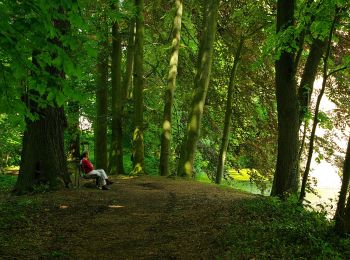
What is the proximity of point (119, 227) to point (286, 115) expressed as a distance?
5.00m

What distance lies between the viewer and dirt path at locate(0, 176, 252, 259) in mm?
5859

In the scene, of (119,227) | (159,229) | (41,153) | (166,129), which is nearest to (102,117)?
(166,129)

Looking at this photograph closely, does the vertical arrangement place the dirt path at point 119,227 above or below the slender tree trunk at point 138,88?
below

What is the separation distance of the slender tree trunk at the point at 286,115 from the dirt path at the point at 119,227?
169 centimetres

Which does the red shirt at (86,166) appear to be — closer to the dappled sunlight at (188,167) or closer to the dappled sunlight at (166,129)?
the dappled sunlight at (188,167)

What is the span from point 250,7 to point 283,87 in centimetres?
614

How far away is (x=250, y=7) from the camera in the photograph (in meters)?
15.0

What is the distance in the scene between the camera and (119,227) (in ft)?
24.3

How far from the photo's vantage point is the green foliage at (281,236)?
5.27 metres

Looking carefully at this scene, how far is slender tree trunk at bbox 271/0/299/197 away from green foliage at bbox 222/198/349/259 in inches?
95.7

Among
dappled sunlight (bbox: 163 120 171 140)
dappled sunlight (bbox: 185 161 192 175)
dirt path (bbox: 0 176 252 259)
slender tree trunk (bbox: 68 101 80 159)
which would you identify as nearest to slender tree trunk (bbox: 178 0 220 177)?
dappled sunlight (bbox: 185 161 192 175)

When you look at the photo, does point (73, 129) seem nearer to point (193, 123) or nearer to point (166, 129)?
point (166, 129)

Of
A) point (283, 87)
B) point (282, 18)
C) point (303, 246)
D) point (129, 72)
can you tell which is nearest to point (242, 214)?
point (303, 246)

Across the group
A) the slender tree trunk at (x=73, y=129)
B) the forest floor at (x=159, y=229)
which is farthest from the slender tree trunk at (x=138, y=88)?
the forest floor at (x=159, y=229)
